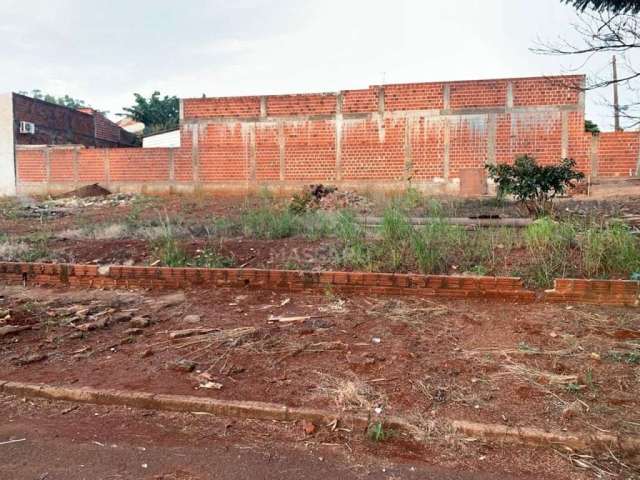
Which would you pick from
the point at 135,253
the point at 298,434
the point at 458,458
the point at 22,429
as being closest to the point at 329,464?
the point at 298,434

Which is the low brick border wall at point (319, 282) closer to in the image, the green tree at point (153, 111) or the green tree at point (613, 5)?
the green tree at point (613, 5)

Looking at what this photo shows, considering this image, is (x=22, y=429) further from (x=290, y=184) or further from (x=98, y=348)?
(x=290, y=184)

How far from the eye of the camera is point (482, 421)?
2852 mm

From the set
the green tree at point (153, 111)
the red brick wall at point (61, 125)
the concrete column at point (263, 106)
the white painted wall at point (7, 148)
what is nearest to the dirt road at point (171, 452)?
the concrete column at point (263, 106)

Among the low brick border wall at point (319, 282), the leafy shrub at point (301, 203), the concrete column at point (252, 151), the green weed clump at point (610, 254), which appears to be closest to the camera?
the low brick border wall at point (319, 282)

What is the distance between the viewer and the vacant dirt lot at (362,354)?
3061mm

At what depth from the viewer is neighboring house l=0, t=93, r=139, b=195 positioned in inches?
806

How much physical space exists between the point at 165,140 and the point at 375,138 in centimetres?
1250

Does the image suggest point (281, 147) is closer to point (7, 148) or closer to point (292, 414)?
point (7, 148)

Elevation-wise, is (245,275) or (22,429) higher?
(245,275)

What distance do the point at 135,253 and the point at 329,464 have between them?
528 centimetres

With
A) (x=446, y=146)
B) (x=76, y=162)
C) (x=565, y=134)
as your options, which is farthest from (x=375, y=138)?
(x=76, y=162)

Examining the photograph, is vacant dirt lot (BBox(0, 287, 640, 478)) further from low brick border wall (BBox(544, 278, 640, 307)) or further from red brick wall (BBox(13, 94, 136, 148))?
red brick wall (BBox(13, 94, 136, 148))

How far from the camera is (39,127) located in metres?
22.5
